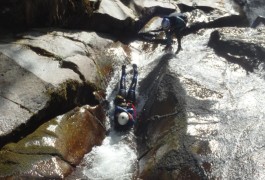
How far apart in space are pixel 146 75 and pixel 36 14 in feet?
14.2

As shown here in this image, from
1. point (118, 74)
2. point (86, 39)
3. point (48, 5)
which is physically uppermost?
point (48, 5)

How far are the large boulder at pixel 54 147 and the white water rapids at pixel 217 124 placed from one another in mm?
338

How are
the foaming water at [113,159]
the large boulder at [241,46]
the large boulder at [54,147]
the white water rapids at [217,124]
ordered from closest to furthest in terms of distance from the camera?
the large boulder at [54,147], the white water rapids at [217,124], the foaming water at [113,159], the large boulder at [241,46]

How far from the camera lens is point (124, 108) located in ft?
32.7

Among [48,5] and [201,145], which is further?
[48,5]

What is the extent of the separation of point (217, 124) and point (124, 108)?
2.63 meters

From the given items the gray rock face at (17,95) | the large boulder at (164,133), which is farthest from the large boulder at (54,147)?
the large boulder at (164,133)

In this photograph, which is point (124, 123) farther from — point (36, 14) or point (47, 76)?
point (36, 14)

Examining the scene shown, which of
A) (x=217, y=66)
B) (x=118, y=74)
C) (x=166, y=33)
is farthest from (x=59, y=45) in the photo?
(x=217, y=66)

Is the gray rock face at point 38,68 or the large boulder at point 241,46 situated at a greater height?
the gray rock face at point 38,68

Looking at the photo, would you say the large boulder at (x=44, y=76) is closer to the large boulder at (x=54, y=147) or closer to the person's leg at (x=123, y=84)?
the large boulder at (x=54, y=147)

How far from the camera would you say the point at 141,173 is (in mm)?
8227

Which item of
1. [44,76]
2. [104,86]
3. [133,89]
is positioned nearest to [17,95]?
[44,76]

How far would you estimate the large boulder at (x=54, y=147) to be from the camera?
7.45m
